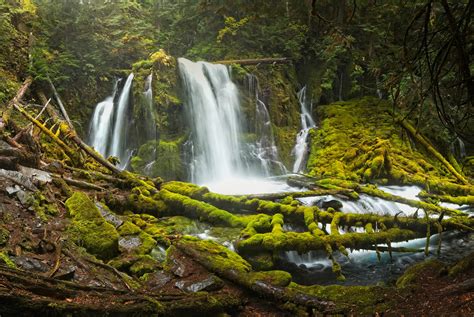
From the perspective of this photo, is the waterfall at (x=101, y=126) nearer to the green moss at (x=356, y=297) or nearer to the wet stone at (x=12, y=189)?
the wet stone at (x=12, y=189)

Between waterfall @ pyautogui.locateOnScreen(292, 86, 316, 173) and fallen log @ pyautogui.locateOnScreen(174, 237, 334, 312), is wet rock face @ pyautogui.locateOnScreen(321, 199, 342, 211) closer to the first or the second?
fallen log @ pyautogui.locateOnScreen(174, 237, 334, 312)

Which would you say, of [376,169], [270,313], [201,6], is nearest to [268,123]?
[376,169]

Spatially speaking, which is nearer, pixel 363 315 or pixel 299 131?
pixel 363 315

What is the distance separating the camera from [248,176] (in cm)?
1393

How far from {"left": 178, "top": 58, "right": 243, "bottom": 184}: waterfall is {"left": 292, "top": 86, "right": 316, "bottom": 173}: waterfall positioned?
7.97 feet

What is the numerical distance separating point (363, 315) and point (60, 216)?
4413 mm

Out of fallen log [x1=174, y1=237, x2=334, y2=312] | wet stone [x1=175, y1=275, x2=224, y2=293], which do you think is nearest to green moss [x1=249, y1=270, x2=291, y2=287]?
fallen log [x1=174, y1=237, x2=334, y2=312]

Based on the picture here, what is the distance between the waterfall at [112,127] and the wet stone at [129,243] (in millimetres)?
6823

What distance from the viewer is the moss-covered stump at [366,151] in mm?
12383

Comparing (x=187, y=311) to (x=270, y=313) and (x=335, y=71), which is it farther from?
(x=335, y=71)

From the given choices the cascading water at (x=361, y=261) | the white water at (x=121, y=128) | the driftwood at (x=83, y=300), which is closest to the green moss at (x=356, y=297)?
the cascading water at (x=361, y=261)

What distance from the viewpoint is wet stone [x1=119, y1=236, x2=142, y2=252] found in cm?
588

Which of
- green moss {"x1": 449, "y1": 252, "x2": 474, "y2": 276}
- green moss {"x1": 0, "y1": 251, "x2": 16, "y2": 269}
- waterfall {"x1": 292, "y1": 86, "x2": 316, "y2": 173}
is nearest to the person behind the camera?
green moss {"x1": 0, "y1": 251, "x2": 16, "y2": 269}

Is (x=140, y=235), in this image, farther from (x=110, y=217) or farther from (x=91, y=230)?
(x=91, y=230)
